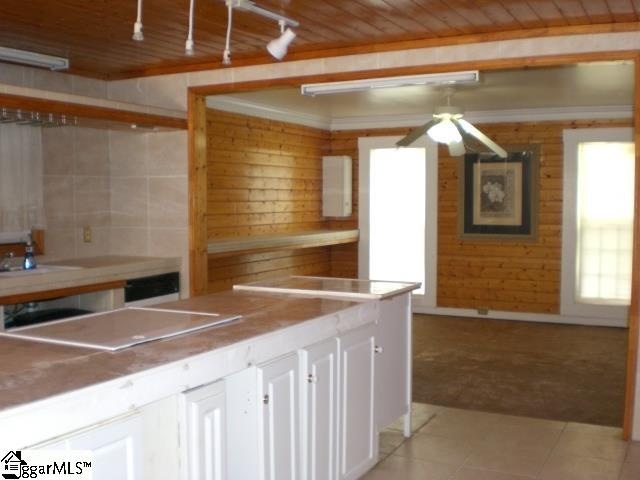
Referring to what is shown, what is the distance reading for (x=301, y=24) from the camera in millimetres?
3949

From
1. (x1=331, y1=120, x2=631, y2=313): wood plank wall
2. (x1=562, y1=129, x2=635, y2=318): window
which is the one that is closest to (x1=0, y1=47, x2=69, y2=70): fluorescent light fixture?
(x1=331, y1=120, x2=631, y2=313): wood plank wall

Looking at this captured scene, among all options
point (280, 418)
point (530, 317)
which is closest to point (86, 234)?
point (280, 418)

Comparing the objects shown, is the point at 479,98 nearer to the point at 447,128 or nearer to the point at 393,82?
Result: the point at 447,128

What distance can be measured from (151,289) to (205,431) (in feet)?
9.20

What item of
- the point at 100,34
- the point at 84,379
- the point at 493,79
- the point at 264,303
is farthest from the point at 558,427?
the point at 100,34

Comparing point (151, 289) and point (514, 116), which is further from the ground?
point (514, 116)

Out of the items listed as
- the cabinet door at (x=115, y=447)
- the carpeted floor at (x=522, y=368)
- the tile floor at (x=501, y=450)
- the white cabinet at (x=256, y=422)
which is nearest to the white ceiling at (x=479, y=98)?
the carpeted floor at (x=522, y=368)

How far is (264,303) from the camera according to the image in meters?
3.27

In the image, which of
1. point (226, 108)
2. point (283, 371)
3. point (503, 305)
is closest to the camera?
point (283, 371)

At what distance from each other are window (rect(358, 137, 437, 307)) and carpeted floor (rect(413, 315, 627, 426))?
80cm

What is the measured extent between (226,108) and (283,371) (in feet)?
14.5

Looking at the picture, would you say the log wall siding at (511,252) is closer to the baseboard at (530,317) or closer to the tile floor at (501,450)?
the baseboard at (530,317)

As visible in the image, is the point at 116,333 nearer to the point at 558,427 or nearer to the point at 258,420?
the point at 258,420

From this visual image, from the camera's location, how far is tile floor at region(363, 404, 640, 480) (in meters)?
3.50
